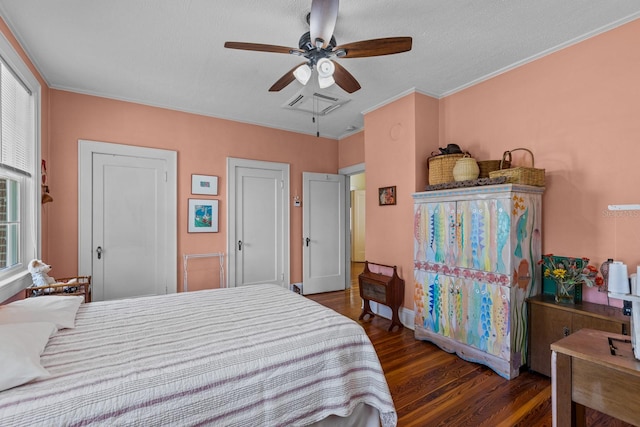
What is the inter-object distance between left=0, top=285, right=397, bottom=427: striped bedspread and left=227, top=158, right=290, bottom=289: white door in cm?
237

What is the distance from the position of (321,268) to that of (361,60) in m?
3.28

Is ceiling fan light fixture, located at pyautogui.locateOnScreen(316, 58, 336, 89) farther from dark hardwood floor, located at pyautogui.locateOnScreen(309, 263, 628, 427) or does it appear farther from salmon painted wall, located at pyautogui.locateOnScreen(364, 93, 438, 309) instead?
dark hardwood floor, located at pyautogui.locateOnScreen(309, 263, 628, 427)

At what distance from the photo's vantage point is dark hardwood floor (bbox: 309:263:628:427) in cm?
191

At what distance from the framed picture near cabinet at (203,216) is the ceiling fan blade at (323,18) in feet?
9.28

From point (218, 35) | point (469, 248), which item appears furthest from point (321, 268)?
point (218, 35)

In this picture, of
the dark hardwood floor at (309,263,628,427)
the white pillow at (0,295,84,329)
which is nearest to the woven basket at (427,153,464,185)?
the dark hardwood floor at (309,263,628,427)

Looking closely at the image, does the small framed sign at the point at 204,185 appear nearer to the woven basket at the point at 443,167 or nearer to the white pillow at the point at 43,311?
the white pillow at the point at 43,311

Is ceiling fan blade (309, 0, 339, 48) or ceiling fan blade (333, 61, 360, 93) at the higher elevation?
ceiling fan blade (309, 0, 339, 48)

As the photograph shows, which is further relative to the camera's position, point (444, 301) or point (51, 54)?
point (444, 301)

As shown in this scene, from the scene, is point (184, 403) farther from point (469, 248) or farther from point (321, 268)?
point (321, 268)

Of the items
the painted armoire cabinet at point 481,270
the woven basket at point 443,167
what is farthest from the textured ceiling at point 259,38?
the painted armoire cabinet at point 481,270

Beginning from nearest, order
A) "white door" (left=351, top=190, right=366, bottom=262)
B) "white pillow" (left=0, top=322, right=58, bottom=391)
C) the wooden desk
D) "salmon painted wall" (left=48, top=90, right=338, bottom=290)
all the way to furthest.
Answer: "white pillow" (left=0, top=322, right=58, bottom=391)
the wooden desk
"salmon painted wall" (left=48, top=90, right=338, bottom=290)
"white door" (left=351, top=190, right=366, bottom=262)

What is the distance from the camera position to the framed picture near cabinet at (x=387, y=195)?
3650mm

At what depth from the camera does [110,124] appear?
358cm
